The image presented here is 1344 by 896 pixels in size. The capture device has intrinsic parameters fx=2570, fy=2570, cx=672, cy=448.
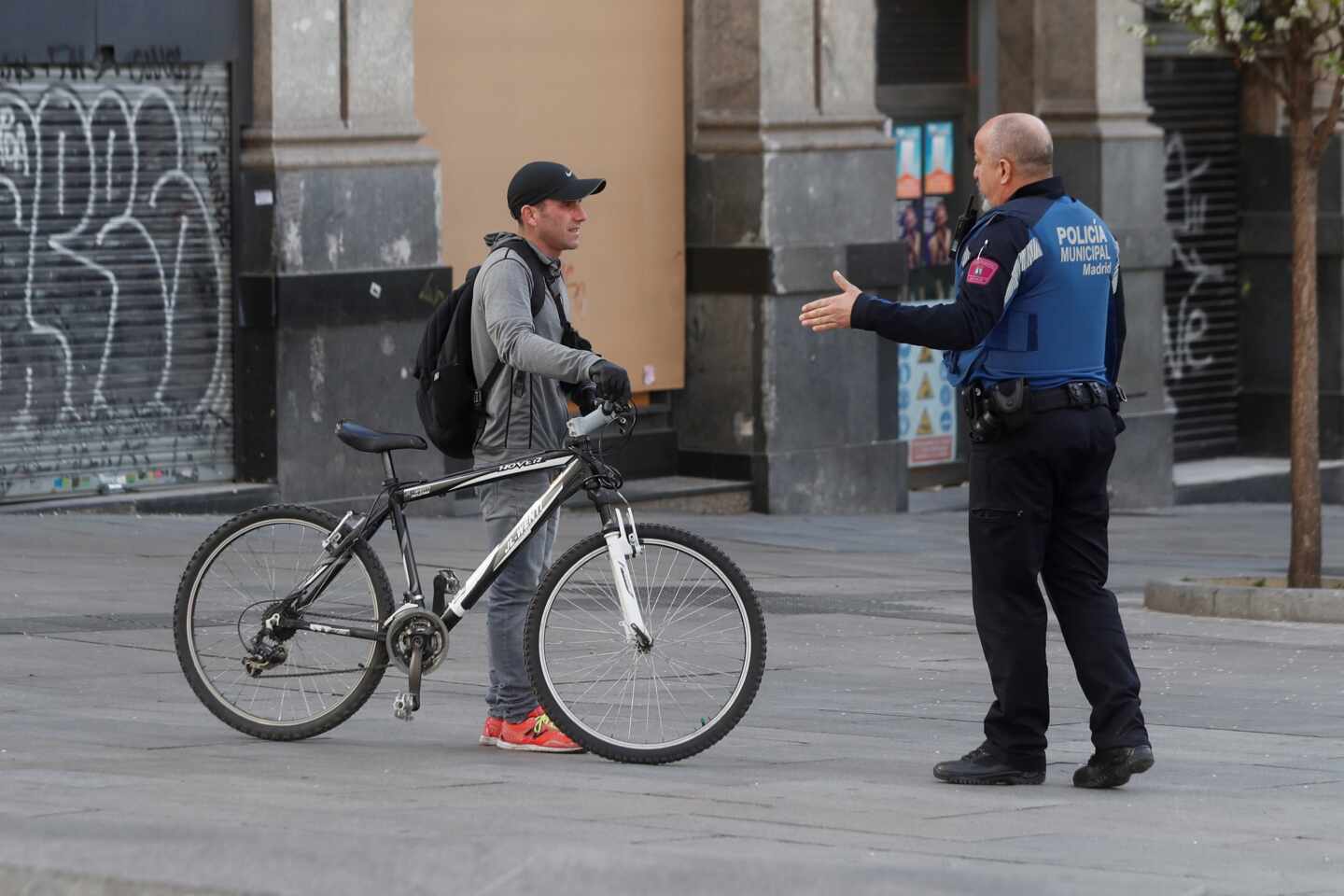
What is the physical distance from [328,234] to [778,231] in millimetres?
A: 3393

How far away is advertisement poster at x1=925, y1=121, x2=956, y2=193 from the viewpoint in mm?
18031

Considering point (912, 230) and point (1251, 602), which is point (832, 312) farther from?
point (912, 230)

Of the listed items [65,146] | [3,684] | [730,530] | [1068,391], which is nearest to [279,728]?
[3,684]

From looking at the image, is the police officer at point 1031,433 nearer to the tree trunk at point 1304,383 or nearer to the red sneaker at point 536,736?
the red sneaker at point 536,736

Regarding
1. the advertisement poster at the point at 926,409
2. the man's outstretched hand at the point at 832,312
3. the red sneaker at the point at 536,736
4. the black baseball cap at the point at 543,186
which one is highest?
the black baseball cap at the point at 543,186

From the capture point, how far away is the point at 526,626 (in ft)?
22.4

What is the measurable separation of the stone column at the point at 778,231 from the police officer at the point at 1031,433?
30.0 feet

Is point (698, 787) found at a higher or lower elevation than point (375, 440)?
lower

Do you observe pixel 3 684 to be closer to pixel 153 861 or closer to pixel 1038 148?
pixel 153 861

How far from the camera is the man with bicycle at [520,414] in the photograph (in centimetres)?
716

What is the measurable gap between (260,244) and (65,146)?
1.18m

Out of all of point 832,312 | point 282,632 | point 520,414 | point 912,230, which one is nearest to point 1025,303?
point 832,312

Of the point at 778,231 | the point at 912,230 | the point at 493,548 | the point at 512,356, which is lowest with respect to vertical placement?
the point at 493,548

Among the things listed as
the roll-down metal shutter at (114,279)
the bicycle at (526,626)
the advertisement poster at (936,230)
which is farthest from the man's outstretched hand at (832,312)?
the advertisement poster at (936,230)
